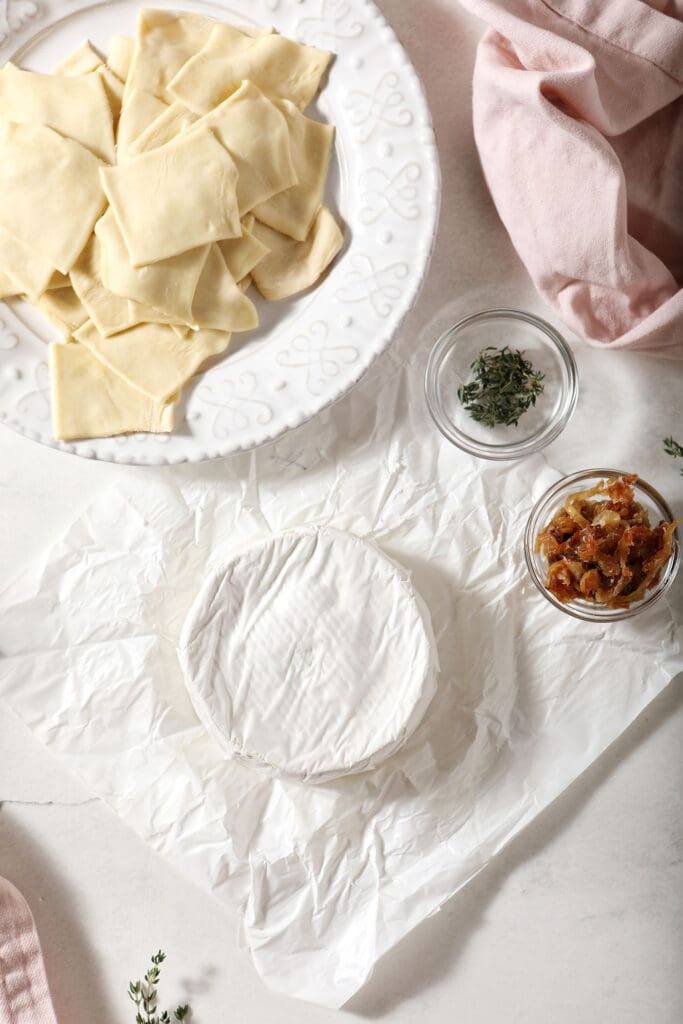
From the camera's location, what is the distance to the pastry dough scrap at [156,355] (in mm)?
1111

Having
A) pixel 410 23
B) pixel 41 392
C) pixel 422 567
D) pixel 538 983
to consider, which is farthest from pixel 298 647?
pixel 410 23

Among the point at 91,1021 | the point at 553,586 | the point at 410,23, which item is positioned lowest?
the point at 91,1021

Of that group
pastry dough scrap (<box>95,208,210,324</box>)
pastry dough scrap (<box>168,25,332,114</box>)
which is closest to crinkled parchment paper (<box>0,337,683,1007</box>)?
pastry dough scrap (<box>95,208,210,324</box>)

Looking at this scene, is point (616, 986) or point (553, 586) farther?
point (616, 986)

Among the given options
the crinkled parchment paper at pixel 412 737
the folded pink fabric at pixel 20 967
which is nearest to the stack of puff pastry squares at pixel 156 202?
the crinkled parchment paper at pixel 412 737

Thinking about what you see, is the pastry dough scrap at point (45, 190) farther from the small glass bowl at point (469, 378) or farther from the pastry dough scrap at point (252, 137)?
the small glass bowl at point (469, 378)

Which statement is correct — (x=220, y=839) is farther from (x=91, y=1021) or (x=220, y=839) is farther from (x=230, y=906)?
(x=91, y=1021)

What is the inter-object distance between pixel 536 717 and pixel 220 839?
1.53 feet

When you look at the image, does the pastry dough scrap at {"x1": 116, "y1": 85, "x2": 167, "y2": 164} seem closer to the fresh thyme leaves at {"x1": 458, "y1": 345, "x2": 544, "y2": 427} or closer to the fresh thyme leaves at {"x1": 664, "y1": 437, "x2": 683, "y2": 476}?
the fresh thyme leaves at {"x1": 458, "y1": 345, "x2": 544, "y2": 427}

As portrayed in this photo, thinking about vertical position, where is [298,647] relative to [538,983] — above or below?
above

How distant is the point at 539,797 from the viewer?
121cm

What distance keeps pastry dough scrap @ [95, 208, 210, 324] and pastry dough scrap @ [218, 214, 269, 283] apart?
35mm

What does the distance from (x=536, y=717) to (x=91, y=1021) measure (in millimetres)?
793

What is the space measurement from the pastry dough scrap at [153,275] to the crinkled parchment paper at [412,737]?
0.83ft
